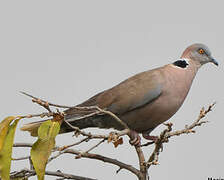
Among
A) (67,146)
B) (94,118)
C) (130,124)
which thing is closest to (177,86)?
(130,124)

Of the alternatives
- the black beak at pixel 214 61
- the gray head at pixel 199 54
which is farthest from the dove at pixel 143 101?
the black beak at pixel 214 61

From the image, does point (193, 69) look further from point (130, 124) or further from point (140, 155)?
point (140, 155)

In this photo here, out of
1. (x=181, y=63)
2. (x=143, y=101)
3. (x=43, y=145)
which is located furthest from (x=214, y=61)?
(x=43, y=145)

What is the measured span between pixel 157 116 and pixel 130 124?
271 mm

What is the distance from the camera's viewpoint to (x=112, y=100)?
163 inches

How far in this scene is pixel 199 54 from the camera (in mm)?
4746

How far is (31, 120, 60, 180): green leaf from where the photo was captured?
7.06ft

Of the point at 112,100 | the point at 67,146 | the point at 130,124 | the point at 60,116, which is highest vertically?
the point at 60,116

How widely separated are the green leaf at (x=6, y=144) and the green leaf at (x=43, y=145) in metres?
0.13

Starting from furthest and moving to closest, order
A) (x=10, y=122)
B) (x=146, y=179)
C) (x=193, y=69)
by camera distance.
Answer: (x=193, y=69) → (x=146, y=179) → (x=10, y=122)

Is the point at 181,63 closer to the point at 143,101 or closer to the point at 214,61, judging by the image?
the point at 214,61

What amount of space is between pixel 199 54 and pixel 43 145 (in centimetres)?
293

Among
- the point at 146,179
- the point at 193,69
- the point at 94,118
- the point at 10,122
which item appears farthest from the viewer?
the point at 193,69

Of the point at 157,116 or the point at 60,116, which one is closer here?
the point at 60,116
